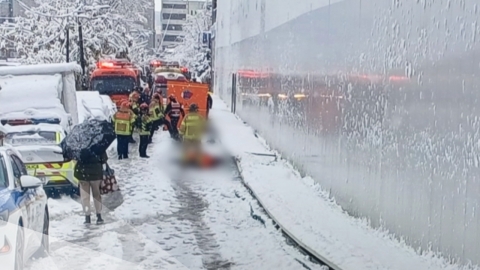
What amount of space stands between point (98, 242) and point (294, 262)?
118 inches

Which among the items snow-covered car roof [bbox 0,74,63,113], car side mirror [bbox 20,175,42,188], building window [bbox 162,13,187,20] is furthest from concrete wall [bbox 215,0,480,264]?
building window [bbox 162,13,187,20]

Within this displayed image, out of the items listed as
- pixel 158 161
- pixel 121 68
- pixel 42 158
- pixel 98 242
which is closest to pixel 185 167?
pixel 158 161

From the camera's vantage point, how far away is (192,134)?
65.5ft

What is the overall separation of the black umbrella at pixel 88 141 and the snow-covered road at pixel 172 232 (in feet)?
3.74

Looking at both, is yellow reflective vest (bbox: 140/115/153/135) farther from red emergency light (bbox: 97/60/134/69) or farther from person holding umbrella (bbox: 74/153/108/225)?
red emergency light (bbox: 97/60/134/69)

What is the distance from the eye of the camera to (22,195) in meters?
8.50

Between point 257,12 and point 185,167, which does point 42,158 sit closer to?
point 185,167

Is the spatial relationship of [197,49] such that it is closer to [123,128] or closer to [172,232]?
[123,128]

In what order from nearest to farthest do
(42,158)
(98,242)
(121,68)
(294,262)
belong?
(294,262) < (98,242) < (42,158) < (121,68)

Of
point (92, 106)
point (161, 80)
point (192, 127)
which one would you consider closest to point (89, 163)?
point (192, 127)

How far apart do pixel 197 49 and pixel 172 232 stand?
70.3 metres

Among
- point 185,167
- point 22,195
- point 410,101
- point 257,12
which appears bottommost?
point 185,167

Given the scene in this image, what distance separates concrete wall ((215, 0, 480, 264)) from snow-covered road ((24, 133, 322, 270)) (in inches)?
59.1

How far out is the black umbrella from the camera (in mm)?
12102
